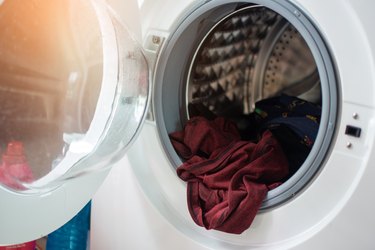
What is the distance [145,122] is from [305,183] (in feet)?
1.19

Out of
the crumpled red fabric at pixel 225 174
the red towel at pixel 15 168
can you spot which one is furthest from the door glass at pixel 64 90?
the crumpled red fabric at pixel 225 174

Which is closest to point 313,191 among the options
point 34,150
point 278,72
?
point 34,150

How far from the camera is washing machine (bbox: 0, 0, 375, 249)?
0.69 meters

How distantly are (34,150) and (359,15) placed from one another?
671 millimetres

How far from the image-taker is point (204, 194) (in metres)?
0.87

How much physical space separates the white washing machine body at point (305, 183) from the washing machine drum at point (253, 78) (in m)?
0.01

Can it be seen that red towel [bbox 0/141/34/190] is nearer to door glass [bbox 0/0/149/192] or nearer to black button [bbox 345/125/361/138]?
door glass [bbox 0/0/149/192]

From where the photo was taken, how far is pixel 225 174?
872 mm

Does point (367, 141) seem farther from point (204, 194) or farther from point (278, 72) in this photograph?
point (278, 72)

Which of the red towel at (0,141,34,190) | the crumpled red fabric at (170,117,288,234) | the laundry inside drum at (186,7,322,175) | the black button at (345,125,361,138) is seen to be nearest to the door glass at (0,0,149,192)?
the red towel at (0,141,34,190)

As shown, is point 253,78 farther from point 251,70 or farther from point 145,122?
point 145,122

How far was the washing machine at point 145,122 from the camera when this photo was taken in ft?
2.28

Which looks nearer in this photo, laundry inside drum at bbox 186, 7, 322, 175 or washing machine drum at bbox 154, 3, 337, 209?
washing machine drum at bbox 154, 3, 337, 209

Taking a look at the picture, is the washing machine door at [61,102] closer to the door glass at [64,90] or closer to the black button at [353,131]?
the door glass at [64,90]
